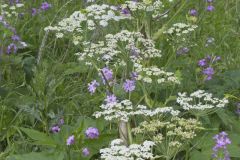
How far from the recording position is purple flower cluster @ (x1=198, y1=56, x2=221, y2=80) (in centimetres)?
321

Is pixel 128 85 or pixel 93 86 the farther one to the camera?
pixel 93 86

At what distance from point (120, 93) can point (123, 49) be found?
224mm

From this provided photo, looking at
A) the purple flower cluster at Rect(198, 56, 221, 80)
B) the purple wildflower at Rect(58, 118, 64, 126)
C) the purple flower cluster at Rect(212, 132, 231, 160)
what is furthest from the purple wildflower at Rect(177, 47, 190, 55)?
the purple flower cluster at Rect(212, 132, 231, 160)

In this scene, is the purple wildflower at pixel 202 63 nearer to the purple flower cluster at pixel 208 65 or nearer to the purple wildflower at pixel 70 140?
the purple flower cluster at pixel 208 65

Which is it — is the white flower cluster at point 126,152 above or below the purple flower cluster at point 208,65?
above

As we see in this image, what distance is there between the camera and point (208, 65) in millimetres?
3484

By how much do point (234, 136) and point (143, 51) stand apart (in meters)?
0.63

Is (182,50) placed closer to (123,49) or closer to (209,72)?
(209,72)

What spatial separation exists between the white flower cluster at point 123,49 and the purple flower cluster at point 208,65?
0.56 meters

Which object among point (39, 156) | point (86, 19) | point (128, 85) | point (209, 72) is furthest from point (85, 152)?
point (209, 72)

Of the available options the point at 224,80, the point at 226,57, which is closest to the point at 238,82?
the point at 224,80

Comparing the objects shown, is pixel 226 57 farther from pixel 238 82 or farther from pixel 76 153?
pixel 76 153

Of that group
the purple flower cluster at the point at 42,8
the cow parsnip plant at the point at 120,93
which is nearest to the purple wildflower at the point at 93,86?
the cow parsnip plant at the point at 120,93

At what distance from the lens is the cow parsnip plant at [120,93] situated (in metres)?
2.31
